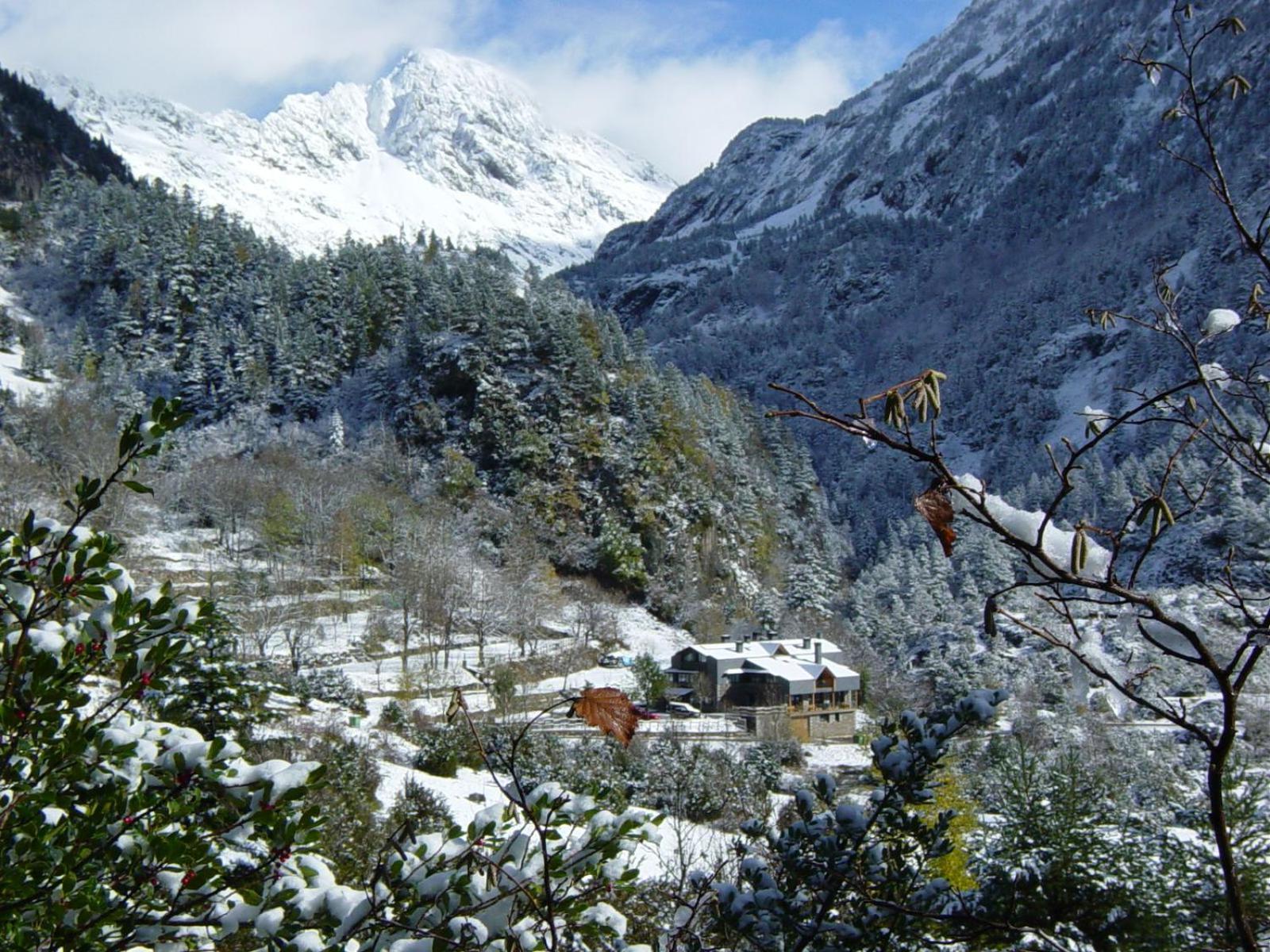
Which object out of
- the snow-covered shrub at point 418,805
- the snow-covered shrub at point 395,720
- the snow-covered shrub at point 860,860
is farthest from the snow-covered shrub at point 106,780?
the snow-covered shrub at point 395,720

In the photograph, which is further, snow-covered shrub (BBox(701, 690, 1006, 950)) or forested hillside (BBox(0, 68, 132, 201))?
forested hillside (BBox(0, 68, 132, 201))

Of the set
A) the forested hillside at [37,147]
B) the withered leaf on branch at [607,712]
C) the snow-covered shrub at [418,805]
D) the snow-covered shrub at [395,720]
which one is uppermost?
the forested hillside at [37,147]

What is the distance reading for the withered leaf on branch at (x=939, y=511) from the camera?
0.82m

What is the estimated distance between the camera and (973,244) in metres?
118

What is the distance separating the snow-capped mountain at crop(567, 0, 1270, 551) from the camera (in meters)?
83.7

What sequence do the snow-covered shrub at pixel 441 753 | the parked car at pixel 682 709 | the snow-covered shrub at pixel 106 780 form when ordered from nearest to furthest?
the snow-covered shrub at pixel 106 780 → the snow-covered shrub at pixel 441 753 → the parked car at pixel 682 709

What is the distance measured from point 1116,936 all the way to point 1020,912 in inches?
27.6

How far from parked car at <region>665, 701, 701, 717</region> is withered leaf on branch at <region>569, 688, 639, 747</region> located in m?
27.3

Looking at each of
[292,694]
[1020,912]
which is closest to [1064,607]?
[1020,912]

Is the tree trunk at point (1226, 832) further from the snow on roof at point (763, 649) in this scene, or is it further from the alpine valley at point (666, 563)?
the snow on roof at point (763, 649)

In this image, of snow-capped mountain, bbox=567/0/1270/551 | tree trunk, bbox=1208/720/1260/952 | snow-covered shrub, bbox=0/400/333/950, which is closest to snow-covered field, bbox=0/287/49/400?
snow-covered shrub, bbox=0/400/333/950

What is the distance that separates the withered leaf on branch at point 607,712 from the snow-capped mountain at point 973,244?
69.0m

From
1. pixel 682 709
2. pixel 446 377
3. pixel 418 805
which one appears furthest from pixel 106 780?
pixel 446 377

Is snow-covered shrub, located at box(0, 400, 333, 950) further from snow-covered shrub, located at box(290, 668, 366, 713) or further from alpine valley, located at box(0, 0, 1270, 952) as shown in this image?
snow-covered shrub, located at box(290, 668, 366, 713)
